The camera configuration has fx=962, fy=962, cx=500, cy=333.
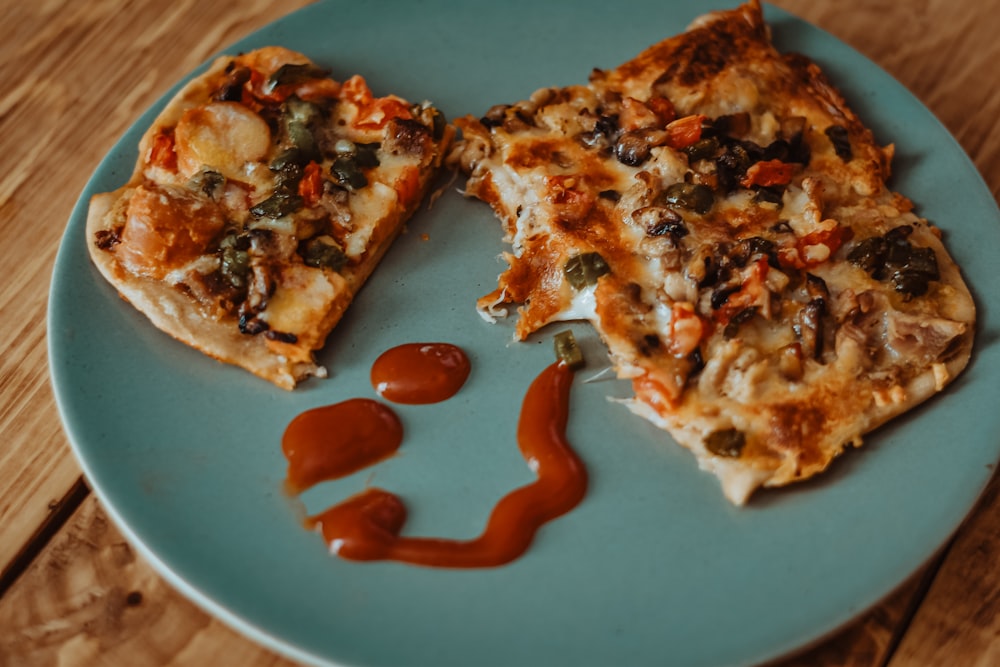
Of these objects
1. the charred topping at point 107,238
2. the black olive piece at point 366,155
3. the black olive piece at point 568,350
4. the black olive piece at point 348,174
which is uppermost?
the black olive piece at point 366,155

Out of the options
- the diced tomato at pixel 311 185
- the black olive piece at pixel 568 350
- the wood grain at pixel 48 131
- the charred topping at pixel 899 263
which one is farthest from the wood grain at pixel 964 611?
the wood grain at pixel 48 131

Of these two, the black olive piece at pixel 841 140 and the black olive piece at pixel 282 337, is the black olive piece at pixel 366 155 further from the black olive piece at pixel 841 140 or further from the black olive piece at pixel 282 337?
the black olive piece at pixel 841 140

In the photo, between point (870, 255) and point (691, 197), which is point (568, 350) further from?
point (870, 255)

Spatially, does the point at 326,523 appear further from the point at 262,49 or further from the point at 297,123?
the point at 262,49

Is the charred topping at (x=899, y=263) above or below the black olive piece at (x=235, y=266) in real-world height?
above

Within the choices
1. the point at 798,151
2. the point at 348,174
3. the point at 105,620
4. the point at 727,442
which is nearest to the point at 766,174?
the point at 798,151

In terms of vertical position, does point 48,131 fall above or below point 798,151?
below

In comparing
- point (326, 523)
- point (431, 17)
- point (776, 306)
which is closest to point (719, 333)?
point (776, 306)

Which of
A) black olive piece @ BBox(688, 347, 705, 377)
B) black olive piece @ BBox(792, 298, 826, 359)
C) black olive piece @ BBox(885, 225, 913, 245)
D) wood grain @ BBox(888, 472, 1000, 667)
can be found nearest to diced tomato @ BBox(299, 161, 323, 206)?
black olive piece @ BBox(688, 347, 705, 377)
